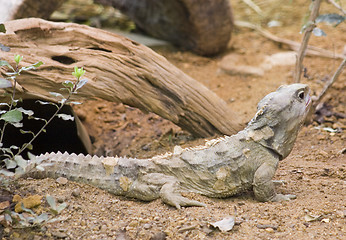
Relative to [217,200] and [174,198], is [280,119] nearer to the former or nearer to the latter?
[217,200]

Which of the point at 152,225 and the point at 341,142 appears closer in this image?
the point at 152,225

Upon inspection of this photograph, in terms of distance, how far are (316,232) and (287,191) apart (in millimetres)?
954

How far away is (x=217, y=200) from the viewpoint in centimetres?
415

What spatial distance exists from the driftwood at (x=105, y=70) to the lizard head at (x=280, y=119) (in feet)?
4.13

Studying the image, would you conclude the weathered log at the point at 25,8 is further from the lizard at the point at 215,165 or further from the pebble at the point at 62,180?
the pebble at the point at 62,180

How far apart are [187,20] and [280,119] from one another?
492 cm

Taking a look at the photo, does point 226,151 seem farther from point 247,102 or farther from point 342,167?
point 247,102

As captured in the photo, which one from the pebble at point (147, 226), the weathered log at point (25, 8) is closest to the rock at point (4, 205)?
the pebble at point (147, 226)

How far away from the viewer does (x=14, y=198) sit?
3.46 metres

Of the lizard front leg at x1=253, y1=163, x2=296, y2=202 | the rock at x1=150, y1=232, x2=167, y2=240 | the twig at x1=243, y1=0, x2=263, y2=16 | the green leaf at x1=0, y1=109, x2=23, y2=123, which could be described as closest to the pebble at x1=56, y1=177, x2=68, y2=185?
the green leaf at x1=0, y1=109, x2=23, y2=123

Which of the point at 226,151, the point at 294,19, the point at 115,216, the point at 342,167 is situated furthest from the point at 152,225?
the point at 294,19

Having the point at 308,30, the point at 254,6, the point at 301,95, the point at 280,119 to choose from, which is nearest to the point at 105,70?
the point at 280,119

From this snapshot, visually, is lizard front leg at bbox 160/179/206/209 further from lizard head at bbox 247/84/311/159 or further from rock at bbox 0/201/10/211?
rock at bbox 0/201/10/211

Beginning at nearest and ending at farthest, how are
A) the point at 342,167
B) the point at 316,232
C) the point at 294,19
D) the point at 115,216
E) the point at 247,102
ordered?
the point at 316,232 < the point at 115,216 < the point at 342,167 < the point at 247,102 < the point at 294,19
